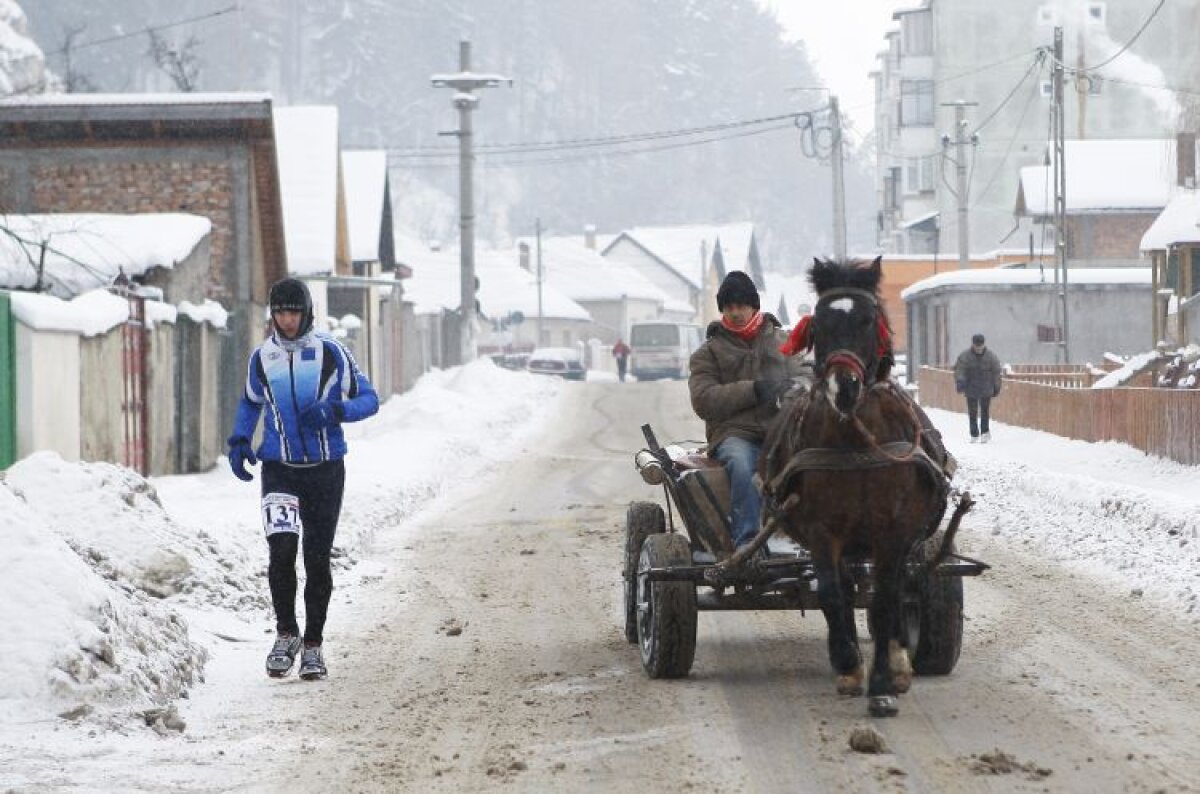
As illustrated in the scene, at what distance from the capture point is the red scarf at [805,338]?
8.46 meters

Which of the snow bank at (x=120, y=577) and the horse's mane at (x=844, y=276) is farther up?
the horse's mane at (x=844, y=276)

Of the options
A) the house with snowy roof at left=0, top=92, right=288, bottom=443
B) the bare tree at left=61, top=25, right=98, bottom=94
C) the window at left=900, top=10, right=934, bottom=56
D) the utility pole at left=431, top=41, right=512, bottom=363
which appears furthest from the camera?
the window at left=900, top=10, right=934, bottom=56

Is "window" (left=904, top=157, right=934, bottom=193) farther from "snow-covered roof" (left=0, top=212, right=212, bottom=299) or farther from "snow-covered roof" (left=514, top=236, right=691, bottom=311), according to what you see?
"snow-covered roof" (left=0, top=212, right=212, bottom=299)

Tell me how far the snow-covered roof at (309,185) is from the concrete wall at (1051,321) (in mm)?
15912

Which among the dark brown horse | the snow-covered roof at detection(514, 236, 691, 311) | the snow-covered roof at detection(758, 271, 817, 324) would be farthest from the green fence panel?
the snow-covered roof at detection(758, 271, 817, 324)

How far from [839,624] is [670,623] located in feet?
3.41

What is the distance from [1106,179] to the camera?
207 feet

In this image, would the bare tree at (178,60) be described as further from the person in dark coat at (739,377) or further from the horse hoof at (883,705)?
the horse hoof at (883,705)

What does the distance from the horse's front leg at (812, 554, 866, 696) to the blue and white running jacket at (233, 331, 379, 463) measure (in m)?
2.49

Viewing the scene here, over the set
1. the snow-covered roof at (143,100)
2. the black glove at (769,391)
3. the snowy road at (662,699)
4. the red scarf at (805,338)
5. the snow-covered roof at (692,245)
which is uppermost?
the snow-covered roof at (692,245)

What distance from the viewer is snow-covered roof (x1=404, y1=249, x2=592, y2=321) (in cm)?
9138

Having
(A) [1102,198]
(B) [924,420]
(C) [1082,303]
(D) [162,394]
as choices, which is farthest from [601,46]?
(B) [924,420]

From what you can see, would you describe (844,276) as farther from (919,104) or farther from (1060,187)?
(919,104)

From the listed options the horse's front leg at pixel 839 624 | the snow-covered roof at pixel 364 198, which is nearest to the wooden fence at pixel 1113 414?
the horse's front leg at pixel 839 624
